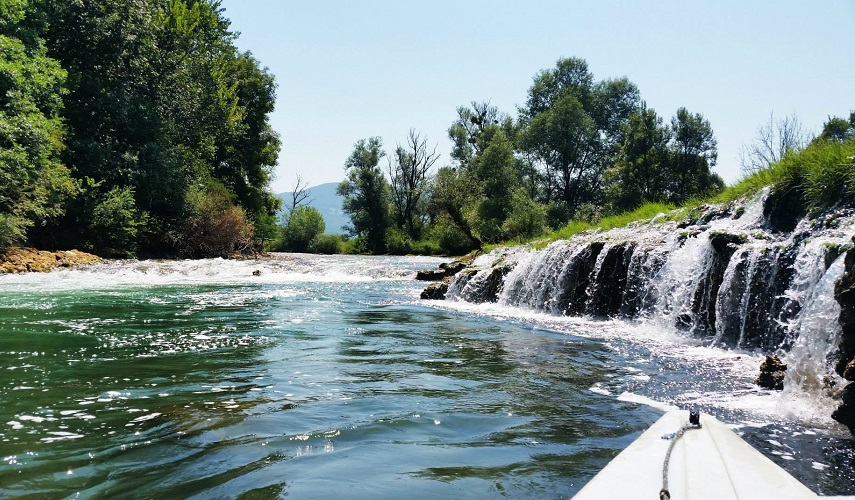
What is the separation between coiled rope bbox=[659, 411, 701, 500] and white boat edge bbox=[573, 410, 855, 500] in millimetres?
31

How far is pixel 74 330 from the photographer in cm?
841

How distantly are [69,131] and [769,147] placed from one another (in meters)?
37.7

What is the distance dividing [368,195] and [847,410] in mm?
57170

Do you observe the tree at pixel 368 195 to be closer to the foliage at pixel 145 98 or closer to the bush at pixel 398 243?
the bush at pixel 398 243

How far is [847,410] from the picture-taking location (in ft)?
14.0

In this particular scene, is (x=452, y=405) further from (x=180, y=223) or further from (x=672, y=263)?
(x=180, y=223)

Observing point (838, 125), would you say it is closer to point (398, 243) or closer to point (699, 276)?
point (398, 243)

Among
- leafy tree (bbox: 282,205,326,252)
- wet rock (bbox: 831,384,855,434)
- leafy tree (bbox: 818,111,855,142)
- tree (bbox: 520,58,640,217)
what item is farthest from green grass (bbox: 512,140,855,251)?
leafy tree (bbox: 282,205,326,252)

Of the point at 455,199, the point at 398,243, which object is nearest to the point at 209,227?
the point at 455,199

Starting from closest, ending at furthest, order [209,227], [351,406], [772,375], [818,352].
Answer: [351,406] < [818,352] < [772,375] < [209,227]

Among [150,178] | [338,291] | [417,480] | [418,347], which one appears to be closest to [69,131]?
[150,178]

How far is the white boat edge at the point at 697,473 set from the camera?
2.47 meters

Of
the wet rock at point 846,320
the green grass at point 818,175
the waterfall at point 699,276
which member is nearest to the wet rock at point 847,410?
the wet rock at point 846,320

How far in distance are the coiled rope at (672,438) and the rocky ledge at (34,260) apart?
2035 centimetres
